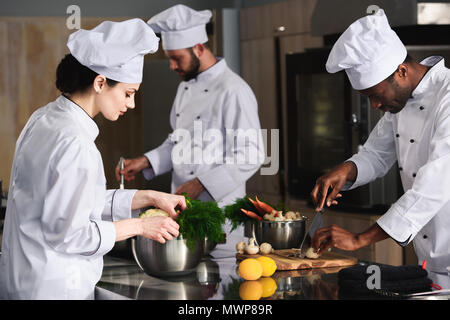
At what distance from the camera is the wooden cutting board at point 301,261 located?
6.80ft

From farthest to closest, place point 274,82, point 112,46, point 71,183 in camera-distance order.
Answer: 1. point 274,82
2. point 112,46
3. point 71,183

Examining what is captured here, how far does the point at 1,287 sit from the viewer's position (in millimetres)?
1771

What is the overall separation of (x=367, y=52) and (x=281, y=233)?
2.10ft

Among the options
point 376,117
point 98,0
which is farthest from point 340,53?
point 98,0

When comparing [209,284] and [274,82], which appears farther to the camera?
[274,82]

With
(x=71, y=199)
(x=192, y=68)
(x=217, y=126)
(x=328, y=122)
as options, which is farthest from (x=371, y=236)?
(x=328, y=122)

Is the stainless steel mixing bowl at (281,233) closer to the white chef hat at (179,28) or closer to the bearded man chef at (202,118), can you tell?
the bearded man chef at (202,118)

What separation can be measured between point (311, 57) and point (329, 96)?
Result: 249mm

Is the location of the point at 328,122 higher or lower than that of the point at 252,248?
higher

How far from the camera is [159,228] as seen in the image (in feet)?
6.19

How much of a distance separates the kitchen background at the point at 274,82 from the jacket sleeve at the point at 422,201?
4.77ft

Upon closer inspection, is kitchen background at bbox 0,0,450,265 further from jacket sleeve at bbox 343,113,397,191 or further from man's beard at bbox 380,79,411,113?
man's beard at bbox 380,79,411,113

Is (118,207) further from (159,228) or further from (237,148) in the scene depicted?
(237,148)
